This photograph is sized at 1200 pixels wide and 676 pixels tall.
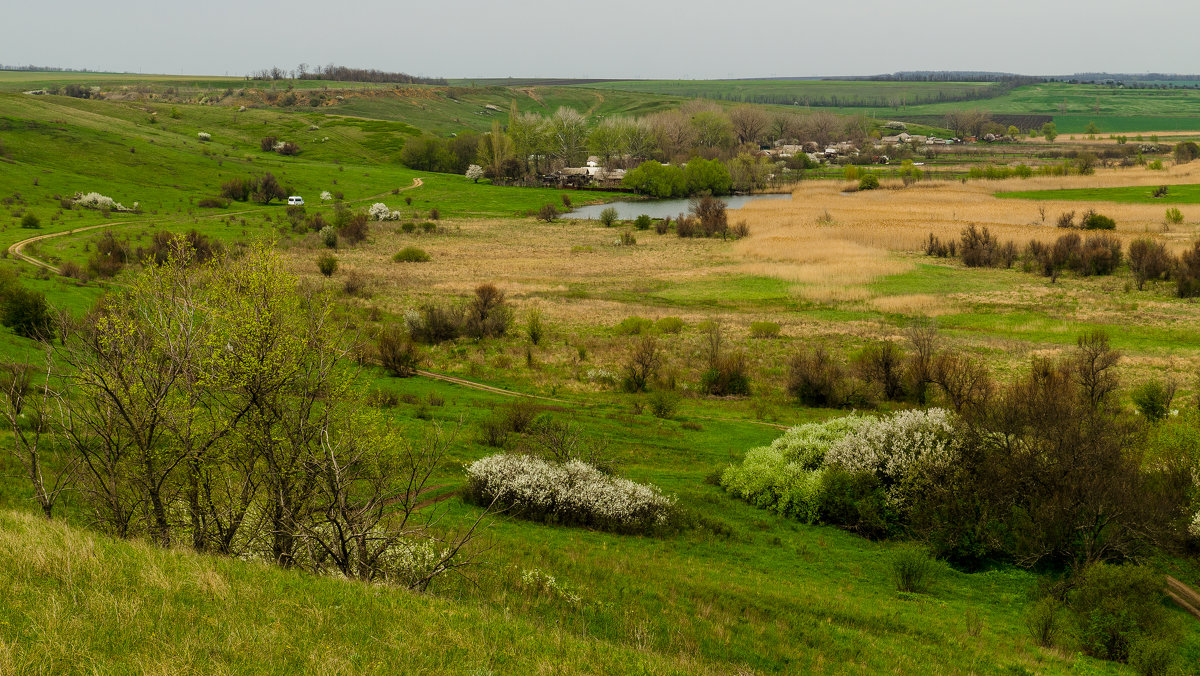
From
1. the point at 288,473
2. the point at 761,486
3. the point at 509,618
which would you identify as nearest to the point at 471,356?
the point at 761,486

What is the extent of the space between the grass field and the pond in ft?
37.4

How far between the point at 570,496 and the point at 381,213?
78.9 meters

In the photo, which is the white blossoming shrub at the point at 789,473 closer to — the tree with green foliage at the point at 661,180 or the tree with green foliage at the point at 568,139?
the tree with green foliage at the point at 661,180

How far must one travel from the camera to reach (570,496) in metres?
17.6

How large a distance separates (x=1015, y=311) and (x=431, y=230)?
6044cm

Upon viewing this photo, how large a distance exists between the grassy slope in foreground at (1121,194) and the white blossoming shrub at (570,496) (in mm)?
97844

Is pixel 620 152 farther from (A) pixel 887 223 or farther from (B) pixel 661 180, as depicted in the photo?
(A) pixel 887 223

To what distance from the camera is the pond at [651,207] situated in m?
110

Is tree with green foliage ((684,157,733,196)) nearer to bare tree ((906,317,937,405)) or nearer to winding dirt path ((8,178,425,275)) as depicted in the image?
winding dirt path ((8,178,425,275))

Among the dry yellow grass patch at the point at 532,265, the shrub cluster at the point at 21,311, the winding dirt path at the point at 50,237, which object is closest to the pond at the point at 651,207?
the dry yellow grass patch at the point at 532,265

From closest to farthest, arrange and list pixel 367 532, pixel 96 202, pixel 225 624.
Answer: pixel 225 624 → pixel 367 532 → pixel 96 202

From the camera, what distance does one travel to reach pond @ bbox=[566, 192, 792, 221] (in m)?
110

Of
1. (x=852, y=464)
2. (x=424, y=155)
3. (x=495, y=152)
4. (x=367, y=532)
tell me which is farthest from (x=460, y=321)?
(x=424, y=155)

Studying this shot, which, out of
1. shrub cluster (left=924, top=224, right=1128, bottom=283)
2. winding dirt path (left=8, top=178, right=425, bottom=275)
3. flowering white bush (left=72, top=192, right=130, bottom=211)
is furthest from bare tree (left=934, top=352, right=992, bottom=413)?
flowering white bush (left=72, top=192, right=130, bottom=211)
